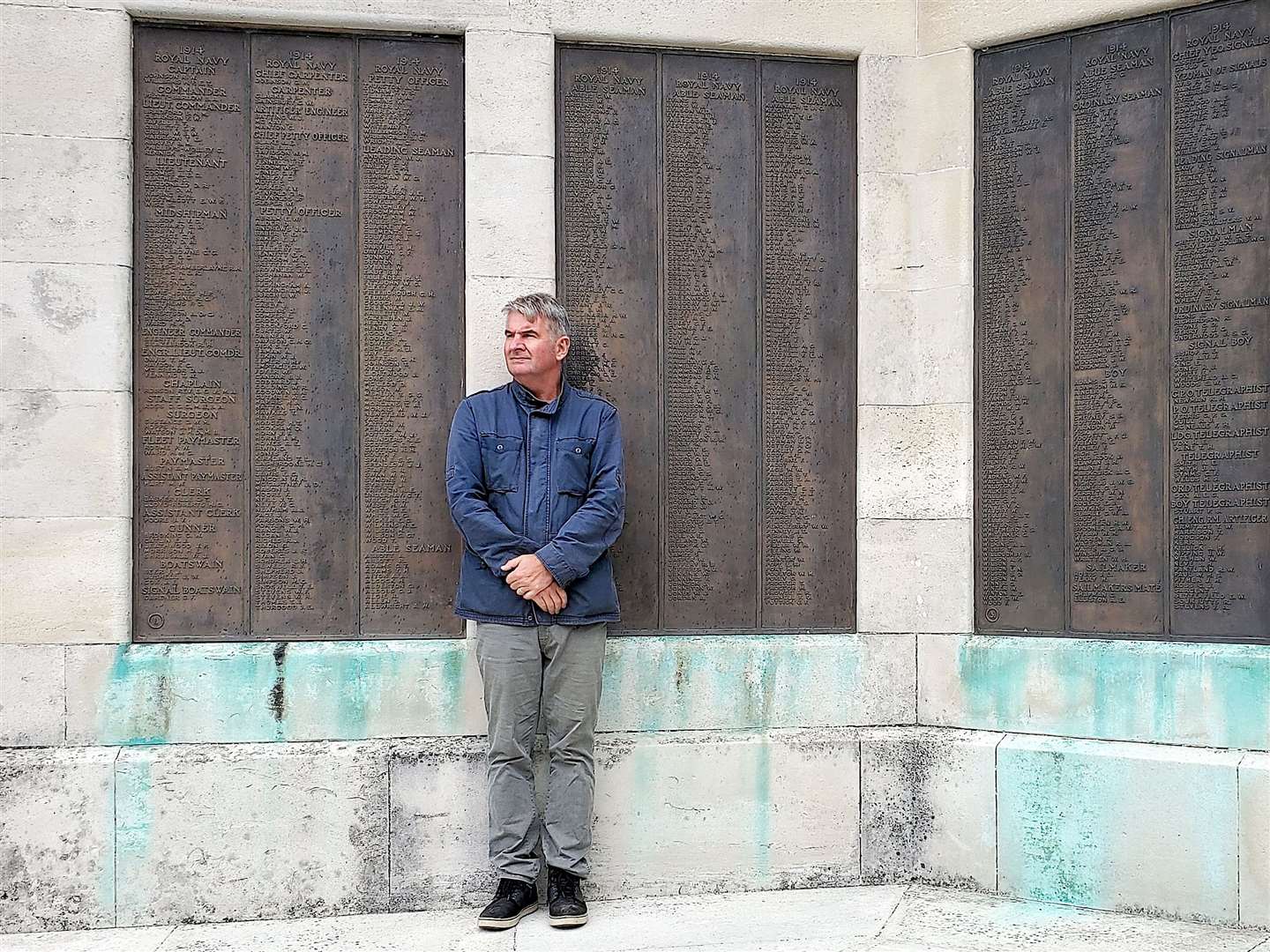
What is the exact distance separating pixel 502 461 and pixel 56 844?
248 centimetres

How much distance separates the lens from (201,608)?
5637 millimetres

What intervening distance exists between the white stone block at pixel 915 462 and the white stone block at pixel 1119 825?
1148 mm

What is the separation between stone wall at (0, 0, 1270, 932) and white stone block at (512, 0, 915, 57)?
1 centimetres

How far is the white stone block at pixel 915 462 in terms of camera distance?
5949mm

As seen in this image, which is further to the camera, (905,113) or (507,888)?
(905,113)

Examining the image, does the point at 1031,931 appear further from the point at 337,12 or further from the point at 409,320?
the point at 337,12

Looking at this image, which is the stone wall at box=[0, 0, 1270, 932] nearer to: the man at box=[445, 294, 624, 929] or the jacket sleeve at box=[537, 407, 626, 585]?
the man at box=[445, 294, 624, 929]

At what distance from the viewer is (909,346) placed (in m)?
6.05

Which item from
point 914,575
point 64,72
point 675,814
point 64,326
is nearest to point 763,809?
point 675,814

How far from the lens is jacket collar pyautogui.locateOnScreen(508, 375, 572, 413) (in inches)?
213

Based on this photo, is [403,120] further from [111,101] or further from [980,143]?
[980,143]

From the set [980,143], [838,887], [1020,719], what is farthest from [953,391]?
[838,887]

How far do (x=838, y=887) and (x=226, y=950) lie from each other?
270 centimetres

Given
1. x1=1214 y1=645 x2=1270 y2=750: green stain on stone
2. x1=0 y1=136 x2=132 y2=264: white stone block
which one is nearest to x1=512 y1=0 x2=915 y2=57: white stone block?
x1=0 y1=136 x2=132 y2=264: white stone block
